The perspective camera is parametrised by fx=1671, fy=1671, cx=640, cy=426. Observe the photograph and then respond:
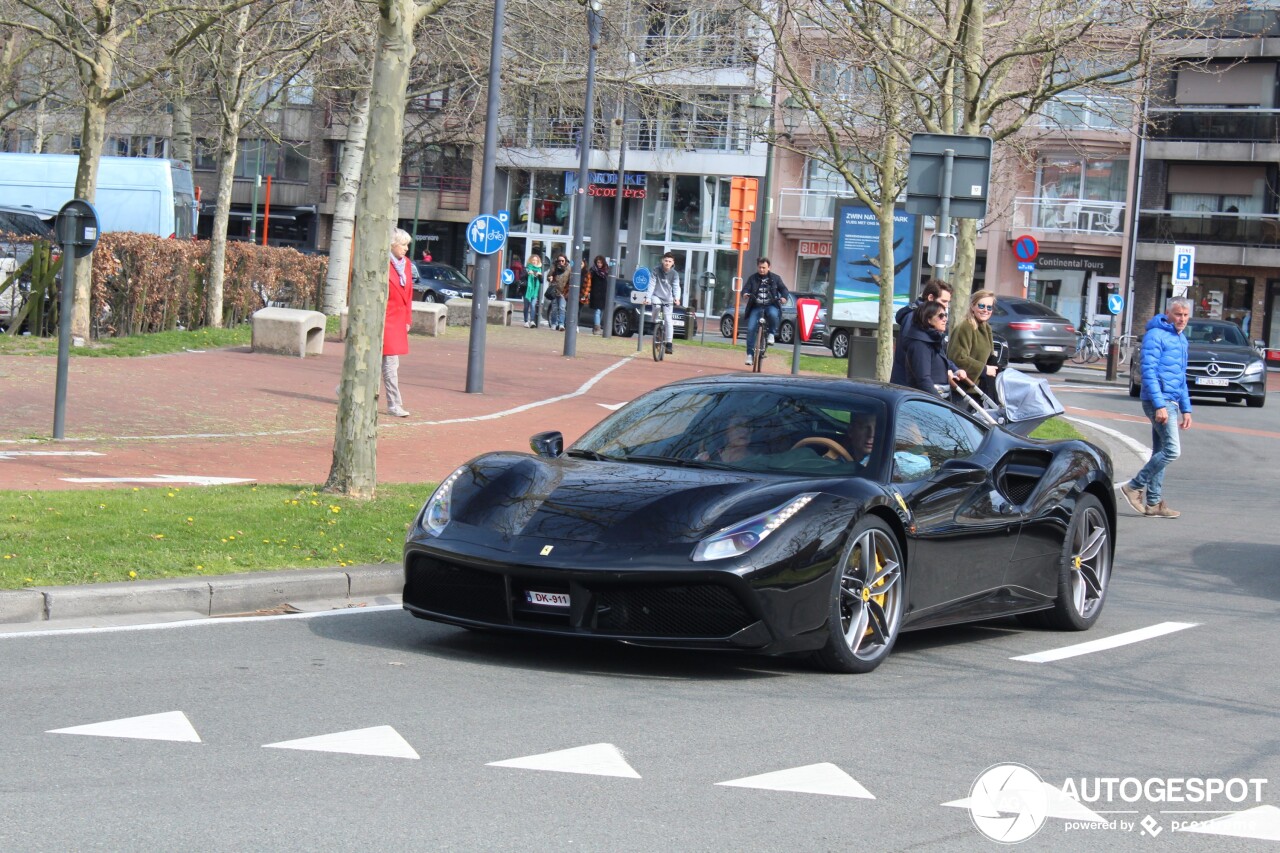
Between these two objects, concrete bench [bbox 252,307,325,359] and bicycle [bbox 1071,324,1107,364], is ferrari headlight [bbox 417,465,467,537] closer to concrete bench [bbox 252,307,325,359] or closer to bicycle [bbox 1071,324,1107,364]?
concrete bench [bbox 252,307,325,359]

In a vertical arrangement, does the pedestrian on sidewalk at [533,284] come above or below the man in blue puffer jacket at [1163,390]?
above

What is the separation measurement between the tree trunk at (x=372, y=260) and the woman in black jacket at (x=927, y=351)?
372cm

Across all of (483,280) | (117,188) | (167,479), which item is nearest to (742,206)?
(117,188)

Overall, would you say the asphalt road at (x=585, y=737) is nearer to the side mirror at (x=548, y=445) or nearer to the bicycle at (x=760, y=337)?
the side mirror at (x=548, y=445)

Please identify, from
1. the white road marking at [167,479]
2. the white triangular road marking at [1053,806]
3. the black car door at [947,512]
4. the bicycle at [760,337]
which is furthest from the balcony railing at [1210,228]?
the white triangular road marking at [1053,806]

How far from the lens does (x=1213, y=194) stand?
189 feet

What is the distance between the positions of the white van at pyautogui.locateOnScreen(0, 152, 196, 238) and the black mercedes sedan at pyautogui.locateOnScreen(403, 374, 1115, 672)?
29.1 metres

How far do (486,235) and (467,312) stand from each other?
14903mm

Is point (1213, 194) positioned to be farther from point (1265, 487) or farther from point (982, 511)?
point (982, 511)

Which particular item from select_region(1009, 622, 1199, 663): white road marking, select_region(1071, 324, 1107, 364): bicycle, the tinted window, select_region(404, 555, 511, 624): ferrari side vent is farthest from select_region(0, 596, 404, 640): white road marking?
select_region(1071, 324, 1107, 364): bicycle

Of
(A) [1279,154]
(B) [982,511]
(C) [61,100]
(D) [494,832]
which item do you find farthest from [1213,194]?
(D) [494,832]

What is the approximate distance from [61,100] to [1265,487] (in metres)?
30.3

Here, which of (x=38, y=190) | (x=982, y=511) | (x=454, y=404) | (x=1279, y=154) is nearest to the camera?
(x=982, y=511)

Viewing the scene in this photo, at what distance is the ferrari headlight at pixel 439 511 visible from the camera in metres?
7.10
